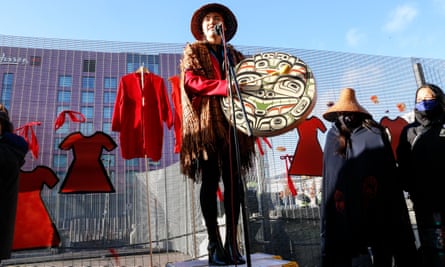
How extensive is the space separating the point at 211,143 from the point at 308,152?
2157 millimetres

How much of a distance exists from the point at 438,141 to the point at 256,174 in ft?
7.17

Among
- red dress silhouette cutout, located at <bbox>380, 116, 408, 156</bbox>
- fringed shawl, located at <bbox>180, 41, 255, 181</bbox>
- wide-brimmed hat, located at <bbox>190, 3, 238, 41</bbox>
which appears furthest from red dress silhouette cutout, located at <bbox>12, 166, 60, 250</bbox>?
red dress silhouette cutout, located at <bbox>380, 116, 408, 156</bbox>

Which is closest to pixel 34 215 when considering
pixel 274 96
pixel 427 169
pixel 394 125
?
pixel 274 96

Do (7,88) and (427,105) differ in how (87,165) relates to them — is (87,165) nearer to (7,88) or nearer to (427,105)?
(7,88)

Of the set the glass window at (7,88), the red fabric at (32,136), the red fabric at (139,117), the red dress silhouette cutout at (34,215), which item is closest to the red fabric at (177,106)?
the red fabric at (139,117)

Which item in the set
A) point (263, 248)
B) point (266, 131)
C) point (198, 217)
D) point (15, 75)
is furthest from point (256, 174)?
point (15, 75)

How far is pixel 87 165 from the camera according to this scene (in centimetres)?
313

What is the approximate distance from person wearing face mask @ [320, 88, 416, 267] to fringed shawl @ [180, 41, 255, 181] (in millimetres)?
590

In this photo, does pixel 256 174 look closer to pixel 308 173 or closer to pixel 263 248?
pixel 308 173

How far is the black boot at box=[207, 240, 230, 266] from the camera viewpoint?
6.05 ft

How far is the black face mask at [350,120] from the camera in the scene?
1847 mm

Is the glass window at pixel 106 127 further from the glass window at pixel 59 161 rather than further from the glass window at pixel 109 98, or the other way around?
the glass window at pixel 59 161

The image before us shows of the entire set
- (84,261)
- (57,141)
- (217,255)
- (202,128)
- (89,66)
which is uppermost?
(89,66)

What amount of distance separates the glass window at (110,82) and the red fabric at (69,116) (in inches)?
17.0
